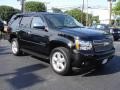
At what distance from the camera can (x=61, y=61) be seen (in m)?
7.40

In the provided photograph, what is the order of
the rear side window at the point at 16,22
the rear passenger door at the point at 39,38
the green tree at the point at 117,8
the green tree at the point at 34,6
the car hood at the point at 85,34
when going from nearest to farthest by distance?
the car hood at the point at 85,34, the rear passenger door at the point at 39,38, the rear side window at the point at 16,22, the green tree at the point at 117,8, the green tree at the point at 34,6

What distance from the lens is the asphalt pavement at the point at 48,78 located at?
630 cm

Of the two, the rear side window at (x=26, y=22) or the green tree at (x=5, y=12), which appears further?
the green tree at (x=5, y=12)

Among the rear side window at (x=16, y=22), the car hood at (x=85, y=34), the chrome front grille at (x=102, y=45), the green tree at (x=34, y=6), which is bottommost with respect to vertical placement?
the chrome front grille at (x=102, y=45)

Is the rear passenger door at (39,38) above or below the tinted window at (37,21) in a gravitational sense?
below

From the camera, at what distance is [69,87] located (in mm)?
6234

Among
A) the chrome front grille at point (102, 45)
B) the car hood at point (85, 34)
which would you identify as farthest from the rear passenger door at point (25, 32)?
the chrome front grille at point (102, 45)

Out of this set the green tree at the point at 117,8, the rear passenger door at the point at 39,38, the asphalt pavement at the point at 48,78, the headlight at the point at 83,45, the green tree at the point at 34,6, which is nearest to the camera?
the asphalt pavement at the point at 48,78

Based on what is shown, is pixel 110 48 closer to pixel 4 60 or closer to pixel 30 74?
pixel 30 74

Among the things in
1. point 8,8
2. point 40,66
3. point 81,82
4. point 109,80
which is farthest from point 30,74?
point 8,8

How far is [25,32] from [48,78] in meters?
2.53

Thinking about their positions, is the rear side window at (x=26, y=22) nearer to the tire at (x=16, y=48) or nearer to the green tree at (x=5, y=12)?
the tire at (x=16, y=48)

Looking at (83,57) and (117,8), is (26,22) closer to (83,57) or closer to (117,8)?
(83,57)

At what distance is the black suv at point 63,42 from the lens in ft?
22.8
